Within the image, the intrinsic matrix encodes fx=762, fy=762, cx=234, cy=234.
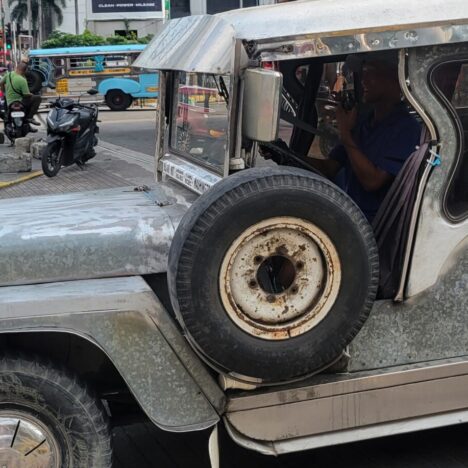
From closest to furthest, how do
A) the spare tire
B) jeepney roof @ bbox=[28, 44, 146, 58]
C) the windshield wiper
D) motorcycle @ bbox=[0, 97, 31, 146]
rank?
the spare tire
the windshield wiper
motorcycle @ bbox=[0, 97, 31, 146]
jeepney roof @ bbox=[28, 44, 146, 58]

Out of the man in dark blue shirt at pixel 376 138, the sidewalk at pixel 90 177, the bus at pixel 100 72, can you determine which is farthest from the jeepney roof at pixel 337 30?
the bus at pixel 100 72

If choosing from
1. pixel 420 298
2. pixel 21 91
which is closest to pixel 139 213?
pixel 420 298

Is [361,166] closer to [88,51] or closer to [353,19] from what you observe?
[353,19]

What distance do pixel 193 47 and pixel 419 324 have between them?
55.4 inches

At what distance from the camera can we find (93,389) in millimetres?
2902

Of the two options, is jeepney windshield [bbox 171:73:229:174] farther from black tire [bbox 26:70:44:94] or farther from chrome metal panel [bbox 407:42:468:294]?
black tire [bbox 26:70:44:94]

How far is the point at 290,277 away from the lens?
2.74m

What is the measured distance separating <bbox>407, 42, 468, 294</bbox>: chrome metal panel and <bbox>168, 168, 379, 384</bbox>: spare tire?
0.31 meters

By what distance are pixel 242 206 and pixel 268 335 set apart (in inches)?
18.5

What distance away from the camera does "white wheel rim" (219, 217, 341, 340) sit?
103 inches

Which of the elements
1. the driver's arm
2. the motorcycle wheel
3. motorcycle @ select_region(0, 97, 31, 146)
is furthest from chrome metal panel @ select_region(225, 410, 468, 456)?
motorcycle @ select_region(0, 97, 31, 146)

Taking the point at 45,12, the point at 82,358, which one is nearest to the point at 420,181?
the point at 82,358

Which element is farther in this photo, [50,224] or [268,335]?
[50,224]

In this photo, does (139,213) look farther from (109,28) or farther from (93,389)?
(109,28)
